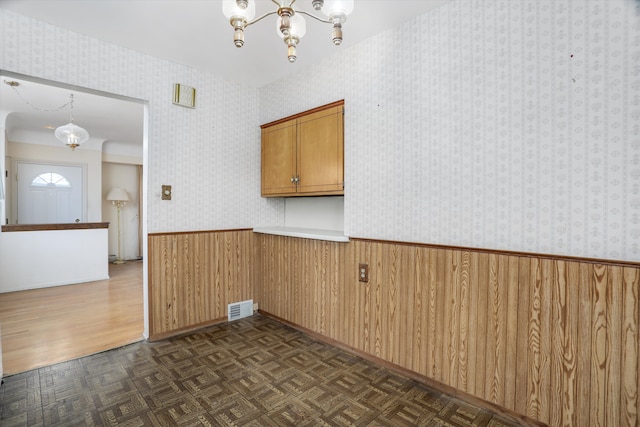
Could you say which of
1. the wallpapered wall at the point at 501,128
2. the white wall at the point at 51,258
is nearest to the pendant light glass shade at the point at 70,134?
the white wall at the point at 51,258

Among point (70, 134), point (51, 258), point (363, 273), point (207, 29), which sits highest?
point (207, 29)

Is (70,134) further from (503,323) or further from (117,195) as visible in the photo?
(503,323)

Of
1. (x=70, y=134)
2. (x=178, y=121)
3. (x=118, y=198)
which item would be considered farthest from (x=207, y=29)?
(x=118, y=198)

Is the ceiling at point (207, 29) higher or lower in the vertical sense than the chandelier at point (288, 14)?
higher

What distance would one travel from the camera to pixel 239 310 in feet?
11.7

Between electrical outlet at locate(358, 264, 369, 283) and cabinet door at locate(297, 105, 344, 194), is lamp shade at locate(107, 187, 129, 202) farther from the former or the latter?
electrical outlet at locate(358, 264, 369, 283)

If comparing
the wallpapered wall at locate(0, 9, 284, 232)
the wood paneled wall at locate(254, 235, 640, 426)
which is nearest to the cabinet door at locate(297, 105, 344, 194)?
the wood paneled wall at locate(254, 235, 640, 426)

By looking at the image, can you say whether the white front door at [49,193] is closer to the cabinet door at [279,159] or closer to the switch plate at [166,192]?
the switch plate at [166,192]

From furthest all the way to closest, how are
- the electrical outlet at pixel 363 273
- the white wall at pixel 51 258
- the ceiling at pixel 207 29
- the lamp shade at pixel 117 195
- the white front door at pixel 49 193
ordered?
the lamp shade at pixel 117 195 < the white front door at pixel 49 193 < the white wall at pixel 51 258 < the electrical outlet at pixel 363 273 < the ceiling at pixel 207 29

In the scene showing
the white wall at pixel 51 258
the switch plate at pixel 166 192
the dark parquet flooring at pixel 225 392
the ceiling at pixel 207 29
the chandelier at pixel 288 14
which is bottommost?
the dark parquet flooring at pixel 225 392

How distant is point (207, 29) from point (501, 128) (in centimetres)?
235

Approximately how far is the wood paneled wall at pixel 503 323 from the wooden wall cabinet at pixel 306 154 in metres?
0.66

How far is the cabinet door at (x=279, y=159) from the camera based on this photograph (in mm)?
3264

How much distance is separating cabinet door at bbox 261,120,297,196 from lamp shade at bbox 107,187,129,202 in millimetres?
4972
